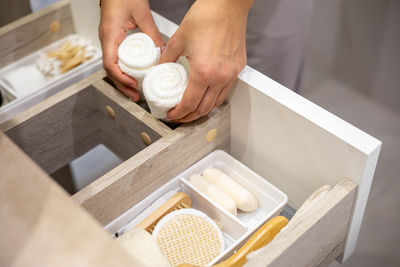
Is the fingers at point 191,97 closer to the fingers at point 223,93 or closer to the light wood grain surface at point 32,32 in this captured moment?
the fingers at point 223,93

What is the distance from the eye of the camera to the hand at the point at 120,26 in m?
0.93

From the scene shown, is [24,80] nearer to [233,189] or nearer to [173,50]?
[173,50]

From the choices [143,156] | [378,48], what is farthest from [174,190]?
[378,48]

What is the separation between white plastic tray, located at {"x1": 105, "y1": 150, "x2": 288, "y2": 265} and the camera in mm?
832

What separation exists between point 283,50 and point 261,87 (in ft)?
1.88

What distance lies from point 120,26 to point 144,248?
0.42m

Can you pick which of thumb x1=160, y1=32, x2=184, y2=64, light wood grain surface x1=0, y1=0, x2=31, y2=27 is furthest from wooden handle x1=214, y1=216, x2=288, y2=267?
light wood grain surface x1=0, y1=0, x2=31, y2=27

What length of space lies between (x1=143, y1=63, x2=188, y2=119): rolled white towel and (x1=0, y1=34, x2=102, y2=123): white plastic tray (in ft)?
1.14

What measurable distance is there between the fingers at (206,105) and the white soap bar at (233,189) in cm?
11

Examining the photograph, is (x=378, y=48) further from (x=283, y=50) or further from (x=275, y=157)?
(x=275, y=157)

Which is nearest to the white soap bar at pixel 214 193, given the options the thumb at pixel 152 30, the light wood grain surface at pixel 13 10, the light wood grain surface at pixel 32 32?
the thumb at pixel 152 30

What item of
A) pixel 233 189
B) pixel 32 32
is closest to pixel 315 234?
pixel 233 189

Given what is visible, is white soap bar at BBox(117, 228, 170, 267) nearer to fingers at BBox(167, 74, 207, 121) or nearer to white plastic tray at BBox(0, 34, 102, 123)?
fingers at BBox(167, 74, 207, 121)

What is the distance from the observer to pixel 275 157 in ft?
2.98
